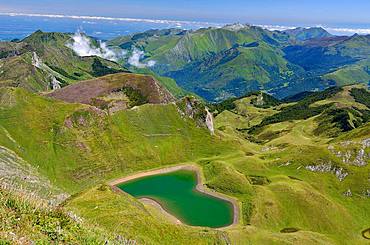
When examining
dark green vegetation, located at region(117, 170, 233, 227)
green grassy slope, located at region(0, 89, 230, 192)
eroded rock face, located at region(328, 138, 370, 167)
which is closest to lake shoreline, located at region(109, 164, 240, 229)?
dark green vegetation, located at region(117, 170, 233, 227)

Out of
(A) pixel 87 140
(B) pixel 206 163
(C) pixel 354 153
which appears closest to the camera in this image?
(C) pixel 354 153

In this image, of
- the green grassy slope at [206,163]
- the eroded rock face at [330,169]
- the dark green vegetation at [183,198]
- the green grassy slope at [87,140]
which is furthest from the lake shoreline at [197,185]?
the eroded rock face at [330,169]

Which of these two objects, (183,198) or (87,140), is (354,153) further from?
(87,140)

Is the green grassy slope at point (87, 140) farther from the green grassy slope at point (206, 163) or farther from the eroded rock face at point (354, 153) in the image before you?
the eroded rock face at point (354, 153)

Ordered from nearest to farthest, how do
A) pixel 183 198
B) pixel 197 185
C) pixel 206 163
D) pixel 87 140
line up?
pixel 183 198 → pixel 197 185 → pixel 87 140 → pixel 206 163

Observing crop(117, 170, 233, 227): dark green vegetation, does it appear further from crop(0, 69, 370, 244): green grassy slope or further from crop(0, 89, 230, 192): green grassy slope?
crop(0, 89, 230, 192): green grassy slope

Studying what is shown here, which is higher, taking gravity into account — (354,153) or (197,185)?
(354,153)

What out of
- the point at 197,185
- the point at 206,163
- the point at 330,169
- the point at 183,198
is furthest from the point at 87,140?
the point at 330,169
